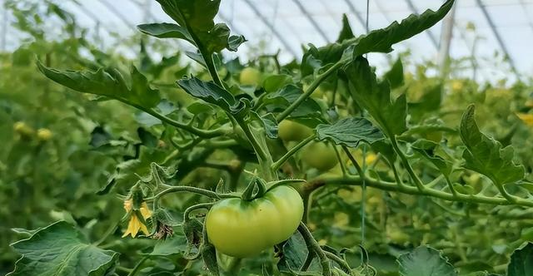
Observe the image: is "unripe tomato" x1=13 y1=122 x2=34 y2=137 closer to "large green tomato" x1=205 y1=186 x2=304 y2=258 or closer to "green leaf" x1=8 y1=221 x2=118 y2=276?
"green leaf" x1=8 y1=221 x2=118 y2=276

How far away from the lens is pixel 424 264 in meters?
0.55

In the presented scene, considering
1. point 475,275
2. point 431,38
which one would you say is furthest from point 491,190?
point 431,38

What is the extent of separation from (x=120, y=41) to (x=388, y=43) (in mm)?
1236

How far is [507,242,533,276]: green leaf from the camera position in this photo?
0.53 metres

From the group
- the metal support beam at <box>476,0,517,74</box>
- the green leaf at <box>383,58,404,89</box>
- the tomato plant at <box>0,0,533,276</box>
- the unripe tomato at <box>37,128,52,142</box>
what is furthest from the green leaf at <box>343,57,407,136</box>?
the metal support beam at <box>476,0,517,74</box>

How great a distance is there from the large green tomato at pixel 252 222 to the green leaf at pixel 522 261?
0.66 ft

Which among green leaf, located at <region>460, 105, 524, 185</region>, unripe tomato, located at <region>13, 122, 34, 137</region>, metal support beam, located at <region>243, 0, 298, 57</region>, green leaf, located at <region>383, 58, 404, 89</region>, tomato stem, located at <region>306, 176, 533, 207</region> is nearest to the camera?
green leaf, located at <region>460, 105, 524, 185</region>

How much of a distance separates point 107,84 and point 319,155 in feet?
0.79

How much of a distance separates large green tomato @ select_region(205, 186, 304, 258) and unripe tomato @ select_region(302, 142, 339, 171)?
0.27 m

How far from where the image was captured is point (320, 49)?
2.16 ft

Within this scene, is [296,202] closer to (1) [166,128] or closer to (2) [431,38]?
(1) [166,128]

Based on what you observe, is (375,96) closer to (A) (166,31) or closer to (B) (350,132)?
(B) (350,132)

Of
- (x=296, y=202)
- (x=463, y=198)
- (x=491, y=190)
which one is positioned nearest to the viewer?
(x=296, y=202)

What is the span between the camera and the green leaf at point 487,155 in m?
0.52
